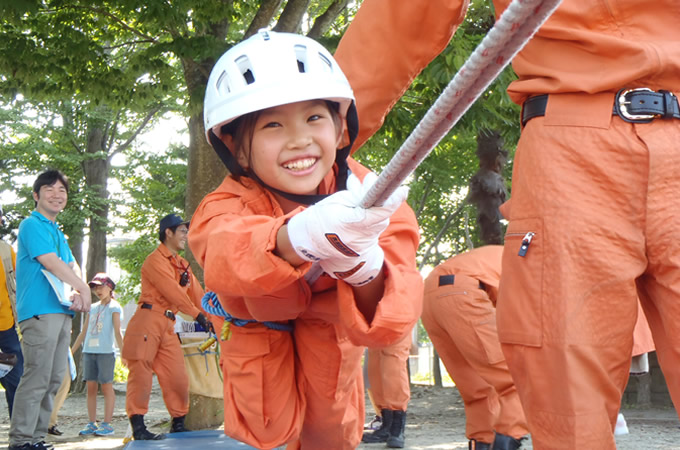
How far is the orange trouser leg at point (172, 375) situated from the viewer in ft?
28.3

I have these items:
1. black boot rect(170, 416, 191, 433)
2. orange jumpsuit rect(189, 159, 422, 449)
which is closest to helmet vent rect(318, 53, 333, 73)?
orange jumpsuit rect(189, 159, 422, 449)

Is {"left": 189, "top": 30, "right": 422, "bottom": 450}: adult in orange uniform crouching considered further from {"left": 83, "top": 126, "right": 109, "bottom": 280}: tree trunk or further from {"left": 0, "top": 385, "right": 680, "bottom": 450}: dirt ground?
{"left": 83, "top": 126, "right": 109, "bottom": 280}: tree trunk

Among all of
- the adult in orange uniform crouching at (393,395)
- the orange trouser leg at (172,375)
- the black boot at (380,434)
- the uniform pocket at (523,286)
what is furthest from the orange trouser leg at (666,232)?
the orange trouser leg at (172,375)

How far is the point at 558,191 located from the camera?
2281 millimetres

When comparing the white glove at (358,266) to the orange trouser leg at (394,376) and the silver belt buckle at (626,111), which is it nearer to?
the silver belt buckle at (626,111)

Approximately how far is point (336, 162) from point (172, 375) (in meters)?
6.40

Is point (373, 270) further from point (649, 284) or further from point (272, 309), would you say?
point (649, 284)

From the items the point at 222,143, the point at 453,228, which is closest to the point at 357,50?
the point at 222,143

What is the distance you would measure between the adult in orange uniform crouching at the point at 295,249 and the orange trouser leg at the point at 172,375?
5721 mm

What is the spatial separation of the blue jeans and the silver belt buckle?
553cm

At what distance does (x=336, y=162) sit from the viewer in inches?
110

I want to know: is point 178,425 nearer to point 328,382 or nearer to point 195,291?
point 195,291

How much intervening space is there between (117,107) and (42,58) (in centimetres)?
129

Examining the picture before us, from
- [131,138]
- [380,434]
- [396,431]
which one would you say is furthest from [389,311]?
[131,138]
